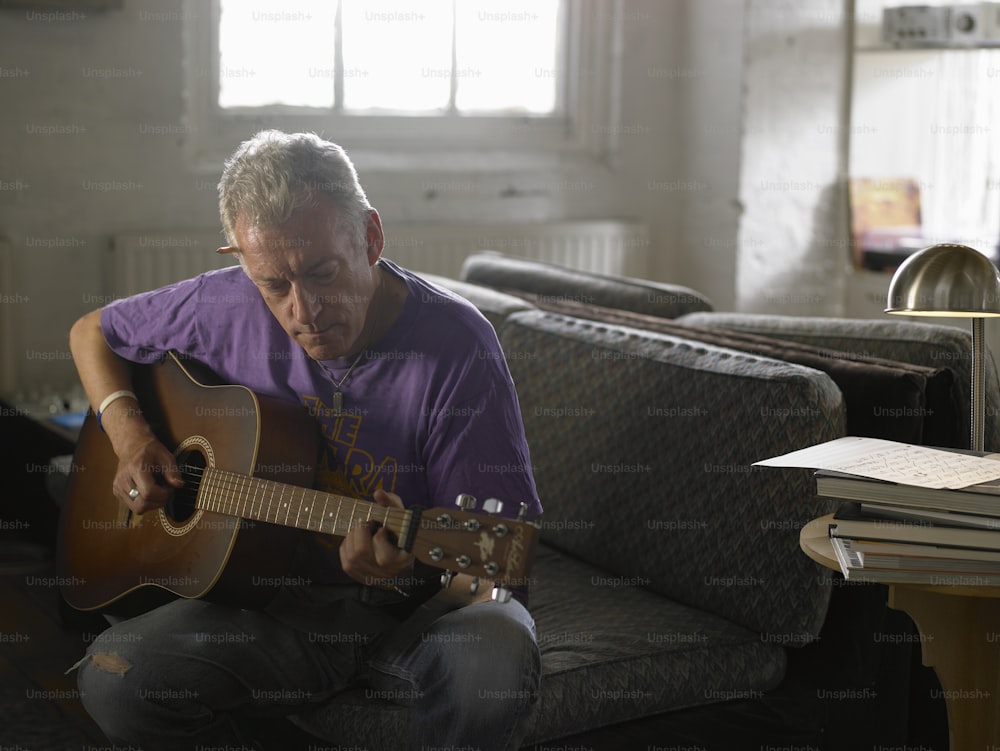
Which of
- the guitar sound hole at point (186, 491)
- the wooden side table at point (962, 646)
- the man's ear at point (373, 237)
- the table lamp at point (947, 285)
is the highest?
the man's ear at point (373, 237)

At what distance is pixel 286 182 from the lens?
161cm

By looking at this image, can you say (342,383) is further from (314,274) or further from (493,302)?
(493,302)

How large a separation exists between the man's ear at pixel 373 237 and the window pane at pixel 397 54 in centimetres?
274

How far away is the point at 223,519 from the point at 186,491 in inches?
6.1

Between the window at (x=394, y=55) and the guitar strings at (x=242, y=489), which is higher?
the window at (x=394, y=55)

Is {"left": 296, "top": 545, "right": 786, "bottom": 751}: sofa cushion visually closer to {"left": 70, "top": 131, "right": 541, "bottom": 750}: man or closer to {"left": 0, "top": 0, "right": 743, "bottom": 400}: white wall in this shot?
{"left": 70, "top": 131, "right": 541, "bottom": 750}: man

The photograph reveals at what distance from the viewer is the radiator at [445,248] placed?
3873 mm

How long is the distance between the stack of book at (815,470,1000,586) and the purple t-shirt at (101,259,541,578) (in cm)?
41

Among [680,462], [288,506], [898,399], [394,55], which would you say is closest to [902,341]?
[898,399]

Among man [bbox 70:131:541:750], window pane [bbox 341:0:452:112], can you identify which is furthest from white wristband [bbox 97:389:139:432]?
window pane [bbox 341:0:452:112]

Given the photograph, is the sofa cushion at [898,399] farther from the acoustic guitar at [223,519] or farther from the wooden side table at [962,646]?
the acoustic guitar at [223,519]

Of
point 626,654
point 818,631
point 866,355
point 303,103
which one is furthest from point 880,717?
point 303,103

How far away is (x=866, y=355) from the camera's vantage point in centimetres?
211

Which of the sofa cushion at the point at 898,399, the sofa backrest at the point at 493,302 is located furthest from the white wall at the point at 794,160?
the sofa cushion at the point at 898,399
